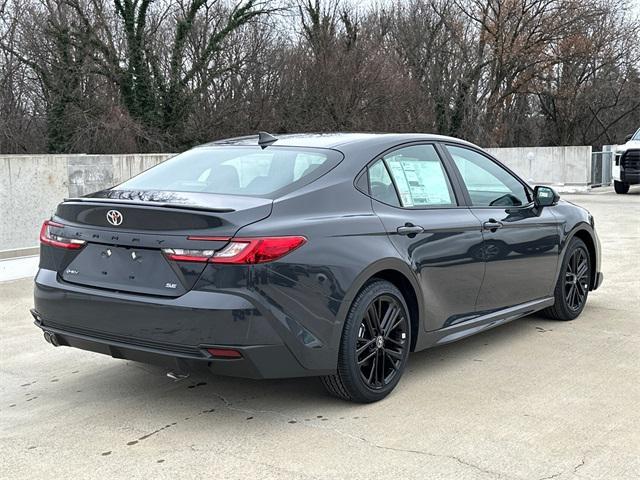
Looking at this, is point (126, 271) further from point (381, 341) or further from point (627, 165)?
point (627, 165)

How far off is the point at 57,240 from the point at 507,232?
3008mm

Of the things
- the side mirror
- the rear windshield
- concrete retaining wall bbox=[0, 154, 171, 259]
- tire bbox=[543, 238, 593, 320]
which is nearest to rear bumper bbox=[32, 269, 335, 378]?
the rear windshield

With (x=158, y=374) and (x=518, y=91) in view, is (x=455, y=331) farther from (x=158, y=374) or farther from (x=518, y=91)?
(x=518, y=91)

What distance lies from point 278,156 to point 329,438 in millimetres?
1743

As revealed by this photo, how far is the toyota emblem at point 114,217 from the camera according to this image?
399 centimetres

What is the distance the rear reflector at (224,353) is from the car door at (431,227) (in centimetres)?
A: 120

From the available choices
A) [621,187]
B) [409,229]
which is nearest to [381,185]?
[409,229]

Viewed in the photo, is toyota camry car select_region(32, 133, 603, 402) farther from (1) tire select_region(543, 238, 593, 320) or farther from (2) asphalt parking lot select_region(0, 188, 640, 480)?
(1) tire select_region(543, 238, 593, 320)

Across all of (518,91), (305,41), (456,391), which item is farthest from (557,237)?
(518,91)

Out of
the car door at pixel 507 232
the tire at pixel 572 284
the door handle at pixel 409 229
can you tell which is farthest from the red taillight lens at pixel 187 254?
the tire at pixel 572 284

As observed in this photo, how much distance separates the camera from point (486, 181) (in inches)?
218

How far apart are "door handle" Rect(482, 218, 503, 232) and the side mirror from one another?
708 mm

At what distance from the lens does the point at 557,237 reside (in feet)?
19.6

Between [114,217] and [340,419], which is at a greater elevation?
[114,217]
